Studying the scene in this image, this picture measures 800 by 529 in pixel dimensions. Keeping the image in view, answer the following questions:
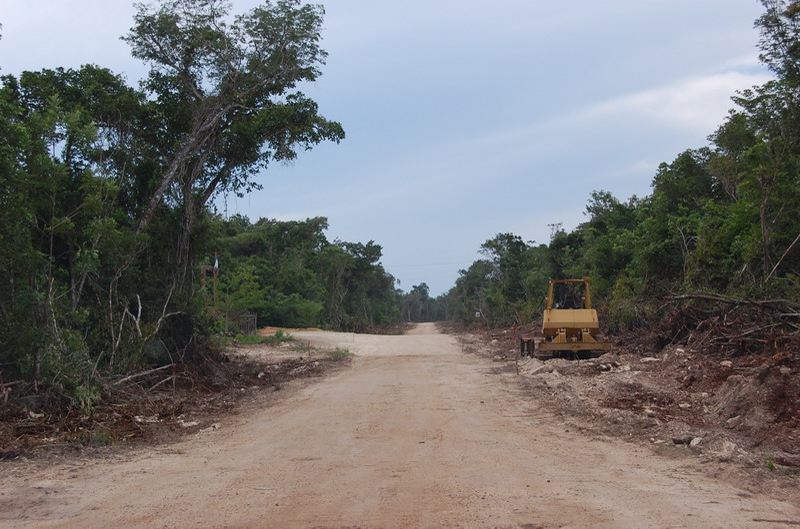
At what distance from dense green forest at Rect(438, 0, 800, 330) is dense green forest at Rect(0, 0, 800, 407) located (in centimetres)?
7

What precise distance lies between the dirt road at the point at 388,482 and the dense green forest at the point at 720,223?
9.56 meters

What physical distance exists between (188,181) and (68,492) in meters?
12.8

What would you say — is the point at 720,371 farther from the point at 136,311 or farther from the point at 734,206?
the point at 136,311

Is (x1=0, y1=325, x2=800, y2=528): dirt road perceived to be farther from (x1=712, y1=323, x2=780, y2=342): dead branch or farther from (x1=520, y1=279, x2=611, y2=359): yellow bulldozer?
(x1=520, y1=279, x2=611, y2=359): yellow bulldozer

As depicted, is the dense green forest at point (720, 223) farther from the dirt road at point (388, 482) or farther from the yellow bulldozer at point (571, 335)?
the dirt road at point (388, 482)

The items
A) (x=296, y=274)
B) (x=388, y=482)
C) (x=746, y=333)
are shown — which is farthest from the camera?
(x=296, y=274)

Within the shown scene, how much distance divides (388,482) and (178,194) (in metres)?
13.5

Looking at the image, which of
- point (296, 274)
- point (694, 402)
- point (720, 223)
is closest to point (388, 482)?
point (694, 402)

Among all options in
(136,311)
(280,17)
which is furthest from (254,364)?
(280,17)

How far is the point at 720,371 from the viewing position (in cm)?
1295

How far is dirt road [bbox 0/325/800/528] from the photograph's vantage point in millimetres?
5508

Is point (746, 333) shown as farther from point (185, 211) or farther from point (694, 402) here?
point (185, 211)

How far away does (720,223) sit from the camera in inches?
872

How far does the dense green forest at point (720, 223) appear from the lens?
17.1 metres
